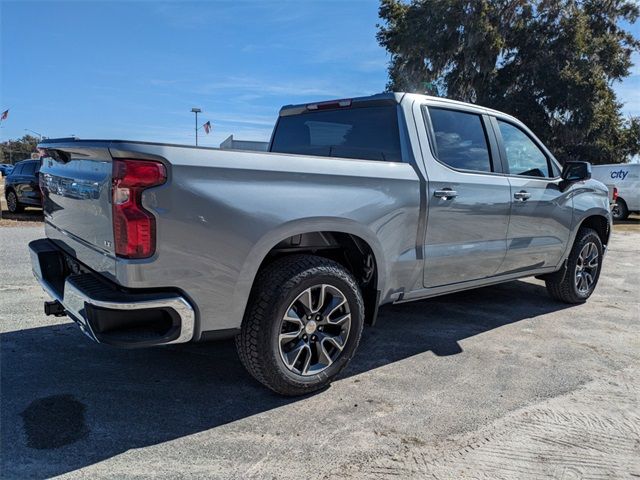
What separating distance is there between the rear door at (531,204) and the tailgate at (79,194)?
3.31 meters

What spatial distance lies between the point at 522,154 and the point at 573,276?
62.8 inches

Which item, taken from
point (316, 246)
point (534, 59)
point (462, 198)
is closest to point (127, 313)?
point (316, 246)

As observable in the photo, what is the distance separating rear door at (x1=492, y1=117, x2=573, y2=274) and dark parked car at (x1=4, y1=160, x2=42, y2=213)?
11.3 m

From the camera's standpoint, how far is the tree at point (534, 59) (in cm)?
2239

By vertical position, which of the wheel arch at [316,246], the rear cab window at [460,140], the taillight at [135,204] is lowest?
the wheel arch at [316,246]

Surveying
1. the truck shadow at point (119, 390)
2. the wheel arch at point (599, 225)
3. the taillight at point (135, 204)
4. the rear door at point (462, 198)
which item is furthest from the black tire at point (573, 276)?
the taillight at point (135, 204)

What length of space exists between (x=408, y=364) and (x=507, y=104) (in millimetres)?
23147

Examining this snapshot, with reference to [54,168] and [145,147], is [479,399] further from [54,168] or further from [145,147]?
[54,168]

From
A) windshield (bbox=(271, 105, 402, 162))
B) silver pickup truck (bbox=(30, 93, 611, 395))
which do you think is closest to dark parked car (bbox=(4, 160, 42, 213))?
windshield (bbox=(271, 105, 402, 162))

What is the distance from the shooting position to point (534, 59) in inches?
936

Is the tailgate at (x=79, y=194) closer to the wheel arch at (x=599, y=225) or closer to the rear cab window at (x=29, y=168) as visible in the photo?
the wheel arch at (x=599, y=225)

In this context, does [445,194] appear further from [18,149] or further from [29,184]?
[18,149]

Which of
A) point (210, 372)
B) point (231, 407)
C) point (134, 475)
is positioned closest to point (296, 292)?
point (231, 407)

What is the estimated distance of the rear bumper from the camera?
243cm
